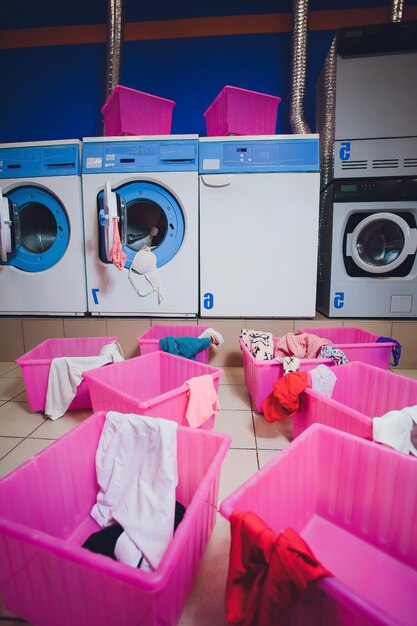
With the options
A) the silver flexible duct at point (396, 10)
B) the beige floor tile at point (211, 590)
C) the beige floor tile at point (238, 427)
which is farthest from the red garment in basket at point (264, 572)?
the silver flexible duct at point (396, 10)

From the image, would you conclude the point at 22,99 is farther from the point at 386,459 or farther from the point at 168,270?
the point at 386,459

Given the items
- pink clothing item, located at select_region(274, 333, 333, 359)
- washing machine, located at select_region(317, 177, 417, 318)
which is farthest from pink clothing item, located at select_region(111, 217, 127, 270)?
washing machine, located at select_region(317, 177, 417, 318)

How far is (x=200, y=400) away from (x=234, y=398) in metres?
0.48

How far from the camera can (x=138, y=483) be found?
74 centimetres

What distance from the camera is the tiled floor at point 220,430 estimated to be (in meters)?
0.59

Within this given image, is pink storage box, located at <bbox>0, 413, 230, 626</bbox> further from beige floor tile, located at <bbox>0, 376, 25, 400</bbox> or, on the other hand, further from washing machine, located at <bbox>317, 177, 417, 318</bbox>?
washing machine, located at <bbox>317, 177, 417, 318</bbox>

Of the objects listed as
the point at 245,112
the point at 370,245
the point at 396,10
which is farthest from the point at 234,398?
the point at 396,10

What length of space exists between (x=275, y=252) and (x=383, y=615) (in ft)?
5.29

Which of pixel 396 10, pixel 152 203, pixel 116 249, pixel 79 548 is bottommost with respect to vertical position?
pixel 79 548

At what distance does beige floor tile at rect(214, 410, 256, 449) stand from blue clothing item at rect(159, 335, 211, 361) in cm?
32

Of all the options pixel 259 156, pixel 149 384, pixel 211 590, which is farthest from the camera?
pixel 259 156

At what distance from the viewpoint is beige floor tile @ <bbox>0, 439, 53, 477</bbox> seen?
3.24 feet

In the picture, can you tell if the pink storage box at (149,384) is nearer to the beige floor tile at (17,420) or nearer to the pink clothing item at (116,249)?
the beige floor tile at (17,420)

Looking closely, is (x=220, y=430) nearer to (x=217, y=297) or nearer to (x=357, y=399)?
(x=357, y=399)
